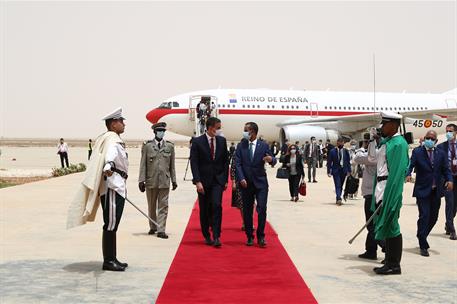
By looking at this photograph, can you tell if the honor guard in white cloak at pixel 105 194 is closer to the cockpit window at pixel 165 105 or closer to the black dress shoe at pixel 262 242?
the black dress shoe at pixel 262 242

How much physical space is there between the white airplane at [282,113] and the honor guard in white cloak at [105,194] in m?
26.3

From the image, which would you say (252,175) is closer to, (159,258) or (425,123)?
(159,258)

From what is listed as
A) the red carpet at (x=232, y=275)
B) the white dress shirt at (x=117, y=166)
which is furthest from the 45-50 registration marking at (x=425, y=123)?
the white dress shirt at (x=117, y=166)

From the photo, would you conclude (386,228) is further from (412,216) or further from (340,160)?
(340,160)

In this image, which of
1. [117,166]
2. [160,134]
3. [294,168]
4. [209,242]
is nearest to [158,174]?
[160,134]

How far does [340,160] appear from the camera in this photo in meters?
16.2

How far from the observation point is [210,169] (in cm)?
970

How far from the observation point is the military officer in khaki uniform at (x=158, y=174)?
10.3 m

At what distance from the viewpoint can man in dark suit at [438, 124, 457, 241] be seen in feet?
33.6

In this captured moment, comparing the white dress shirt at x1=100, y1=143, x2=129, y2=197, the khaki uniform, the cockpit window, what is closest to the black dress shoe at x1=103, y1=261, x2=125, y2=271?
the white dress shirt at x1=100, y1=143, x2=129, y2=197

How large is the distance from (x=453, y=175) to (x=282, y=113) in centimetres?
2648

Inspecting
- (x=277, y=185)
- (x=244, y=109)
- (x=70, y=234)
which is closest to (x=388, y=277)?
(x=70, y=234)

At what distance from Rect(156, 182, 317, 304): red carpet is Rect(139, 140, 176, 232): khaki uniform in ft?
1.90

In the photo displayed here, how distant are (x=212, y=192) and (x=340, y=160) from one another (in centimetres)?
720
